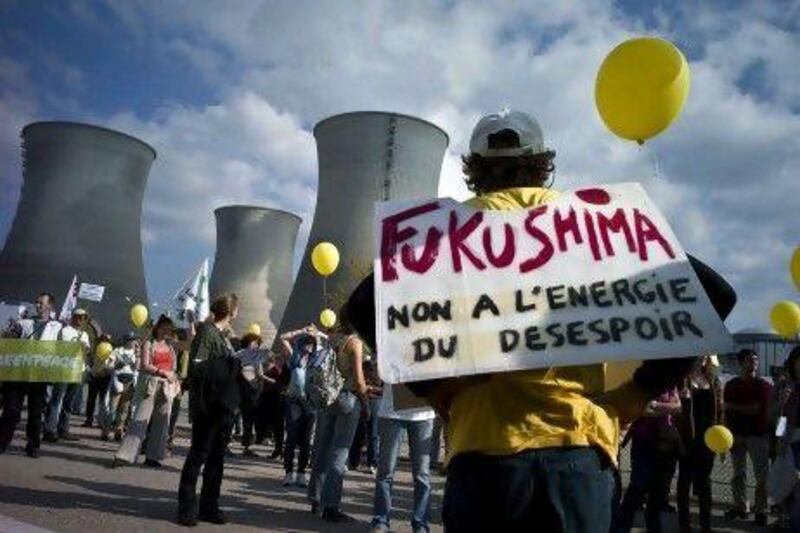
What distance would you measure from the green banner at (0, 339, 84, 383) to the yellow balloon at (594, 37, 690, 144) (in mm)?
4808

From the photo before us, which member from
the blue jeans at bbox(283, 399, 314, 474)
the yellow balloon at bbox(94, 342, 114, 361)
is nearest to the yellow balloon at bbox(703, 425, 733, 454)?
the blue jeans at bbox(283, 399, 314, 474)

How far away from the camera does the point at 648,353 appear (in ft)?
4.04

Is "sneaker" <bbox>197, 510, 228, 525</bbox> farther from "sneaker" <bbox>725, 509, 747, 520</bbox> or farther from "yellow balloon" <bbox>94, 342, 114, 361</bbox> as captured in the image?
"yellow balloon" <bbox>94, 342, 114, 361</bbox>

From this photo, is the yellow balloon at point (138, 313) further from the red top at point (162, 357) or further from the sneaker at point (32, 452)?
the sneaker at point (32, 452)

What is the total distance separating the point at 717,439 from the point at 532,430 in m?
3.98

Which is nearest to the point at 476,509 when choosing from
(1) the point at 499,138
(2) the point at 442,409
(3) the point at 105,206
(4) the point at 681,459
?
(2) the point at 442,409

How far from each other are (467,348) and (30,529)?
2.87 meters

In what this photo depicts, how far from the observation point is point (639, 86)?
2521 mm

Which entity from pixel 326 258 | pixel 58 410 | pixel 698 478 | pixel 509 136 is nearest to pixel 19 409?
pixel 58 410

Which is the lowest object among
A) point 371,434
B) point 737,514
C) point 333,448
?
point 737,514

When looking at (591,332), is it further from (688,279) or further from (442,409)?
(442,409)

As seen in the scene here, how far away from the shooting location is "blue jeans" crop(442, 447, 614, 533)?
1159mm

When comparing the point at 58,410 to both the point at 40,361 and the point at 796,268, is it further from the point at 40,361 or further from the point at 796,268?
the point at 796,268

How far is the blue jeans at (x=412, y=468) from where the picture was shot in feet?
12.6
